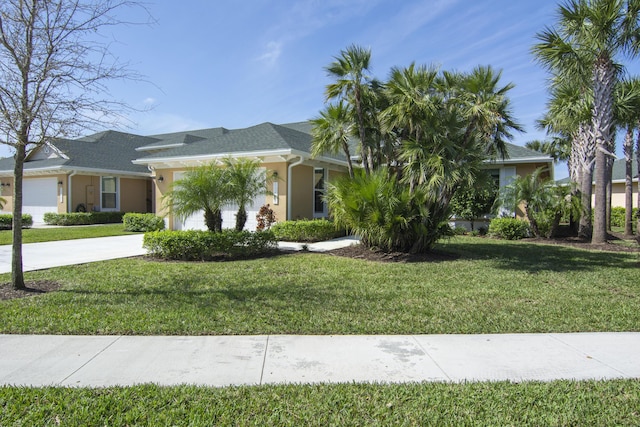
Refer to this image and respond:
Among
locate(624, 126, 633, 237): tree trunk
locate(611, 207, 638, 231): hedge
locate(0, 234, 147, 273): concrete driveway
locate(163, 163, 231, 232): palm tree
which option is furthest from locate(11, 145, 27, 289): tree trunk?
locate(611, 207, 638, 231): hedge

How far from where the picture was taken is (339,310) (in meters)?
5.67

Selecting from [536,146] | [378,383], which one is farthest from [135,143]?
[536,146]

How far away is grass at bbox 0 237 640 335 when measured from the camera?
5.00m

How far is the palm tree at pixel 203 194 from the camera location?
1066 centimetres

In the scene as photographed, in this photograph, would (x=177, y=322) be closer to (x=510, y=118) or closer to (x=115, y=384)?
(x=115, y=384)

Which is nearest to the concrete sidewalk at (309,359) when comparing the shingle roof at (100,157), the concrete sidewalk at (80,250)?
the concrete sidewalk at (80,250)

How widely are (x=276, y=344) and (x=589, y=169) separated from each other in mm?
16559

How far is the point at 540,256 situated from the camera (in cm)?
1123

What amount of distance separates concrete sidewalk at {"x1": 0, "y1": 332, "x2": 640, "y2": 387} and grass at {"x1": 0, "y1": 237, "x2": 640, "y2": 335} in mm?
303

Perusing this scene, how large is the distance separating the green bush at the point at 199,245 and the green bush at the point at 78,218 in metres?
12.3

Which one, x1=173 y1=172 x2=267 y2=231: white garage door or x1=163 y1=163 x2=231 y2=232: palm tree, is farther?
x1=173 y1=172 x2=267 y2=231: white garage door

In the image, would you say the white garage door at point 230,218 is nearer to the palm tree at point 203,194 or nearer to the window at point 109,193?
the palm tree at point 203,194

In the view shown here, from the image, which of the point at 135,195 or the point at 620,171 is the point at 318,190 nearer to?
the point at 135,195

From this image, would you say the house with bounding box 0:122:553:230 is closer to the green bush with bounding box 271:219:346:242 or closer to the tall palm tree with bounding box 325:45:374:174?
the green bush with bounding box 271:219:346:242
